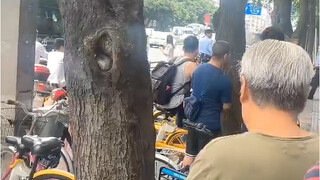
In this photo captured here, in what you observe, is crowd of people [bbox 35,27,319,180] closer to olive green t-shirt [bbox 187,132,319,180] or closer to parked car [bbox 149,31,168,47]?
olive green t-shirt [bbox 187,132,319,180]

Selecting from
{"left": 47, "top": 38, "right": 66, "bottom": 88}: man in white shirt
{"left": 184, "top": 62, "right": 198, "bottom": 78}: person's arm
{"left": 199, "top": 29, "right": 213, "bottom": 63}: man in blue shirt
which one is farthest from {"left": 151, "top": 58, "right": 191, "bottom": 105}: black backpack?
{"left": 199, "top": 29, "right": 213, "bottom": 63}: man in blue shirt

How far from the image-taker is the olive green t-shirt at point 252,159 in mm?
1731

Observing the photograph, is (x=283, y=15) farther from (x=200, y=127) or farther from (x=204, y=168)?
(x=204, y=168)

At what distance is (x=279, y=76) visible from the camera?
181 cm

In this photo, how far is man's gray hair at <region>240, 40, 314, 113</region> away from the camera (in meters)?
1.81

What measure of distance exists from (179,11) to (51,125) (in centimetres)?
2865

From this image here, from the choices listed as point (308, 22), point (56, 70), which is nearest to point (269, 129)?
point (56, 70)

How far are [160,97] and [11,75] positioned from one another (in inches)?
81.4

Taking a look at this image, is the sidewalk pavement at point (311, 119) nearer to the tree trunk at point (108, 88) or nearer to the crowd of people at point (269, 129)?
the tree trunk at point (108, 88)

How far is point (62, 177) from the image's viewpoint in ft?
15.1

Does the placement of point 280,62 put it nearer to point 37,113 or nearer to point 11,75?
point 37,113

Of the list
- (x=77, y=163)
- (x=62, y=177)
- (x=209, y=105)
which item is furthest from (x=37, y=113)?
(x=77, y=163)

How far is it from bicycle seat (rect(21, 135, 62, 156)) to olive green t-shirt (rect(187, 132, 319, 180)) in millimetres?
2775

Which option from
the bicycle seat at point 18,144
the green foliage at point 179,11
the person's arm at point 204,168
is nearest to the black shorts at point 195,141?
the bicycle seat at point 18,144
